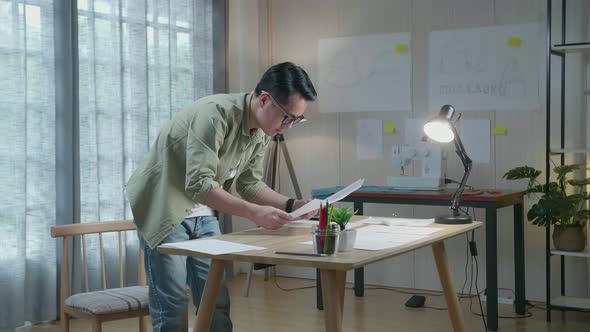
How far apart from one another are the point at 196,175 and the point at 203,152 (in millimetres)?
80

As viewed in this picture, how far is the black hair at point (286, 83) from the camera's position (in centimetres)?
242

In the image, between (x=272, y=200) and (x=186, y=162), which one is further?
(x=272, y=200)

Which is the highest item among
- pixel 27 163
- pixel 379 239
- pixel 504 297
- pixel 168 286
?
pixel 27 163

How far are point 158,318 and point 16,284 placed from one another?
1860mm

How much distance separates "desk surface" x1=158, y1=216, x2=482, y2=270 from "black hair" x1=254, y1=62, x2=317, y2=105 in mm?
455

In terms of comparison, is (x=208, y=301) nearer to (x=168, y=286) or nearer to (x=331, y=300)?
(x=168, y=286)

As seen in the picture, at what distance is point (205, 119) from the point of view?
7.78 feet

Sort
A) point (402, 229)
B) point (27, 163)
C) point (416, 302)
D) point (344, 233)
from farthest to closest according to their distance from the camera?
point (416, 302) < point (27, 163) < point (402, 229) < point (344, 233)

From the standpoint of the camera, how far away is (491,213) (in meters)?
3.95

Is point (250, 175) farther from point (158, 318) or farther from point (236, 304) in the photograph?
point (236, 304)

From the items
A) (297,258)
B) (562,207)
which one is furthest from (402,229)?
(562,207)

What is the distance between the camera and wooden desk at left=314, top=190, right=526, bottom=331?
393cm

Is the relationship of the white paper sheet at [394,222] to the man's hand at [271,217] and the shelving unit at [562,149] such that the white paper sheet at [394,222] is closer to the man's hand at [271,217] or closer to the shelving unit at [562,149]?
the man's hand at [271,217]

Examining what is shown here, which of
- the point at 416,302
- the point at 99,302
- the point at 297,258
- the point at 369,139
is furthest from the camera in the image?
the point at 369,139
